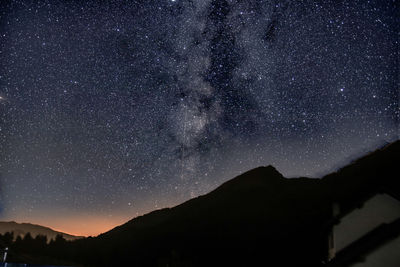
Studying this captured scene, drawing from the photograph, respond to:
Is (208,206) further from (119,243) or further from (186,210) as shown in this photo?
(119,243)

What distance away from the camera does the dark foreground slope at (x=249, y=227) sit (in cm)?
3747

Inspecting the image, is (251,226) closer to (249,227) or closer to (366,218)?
(249,227)

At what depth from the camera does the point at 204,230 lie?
54438mm

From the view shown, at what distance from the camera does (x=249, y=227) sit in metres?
51.6

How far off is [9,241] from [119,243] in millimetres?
22107

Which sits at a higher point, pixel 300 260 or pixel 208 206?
pixel 208 206

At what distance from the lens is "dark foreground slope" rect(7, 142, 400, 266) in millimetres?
37469

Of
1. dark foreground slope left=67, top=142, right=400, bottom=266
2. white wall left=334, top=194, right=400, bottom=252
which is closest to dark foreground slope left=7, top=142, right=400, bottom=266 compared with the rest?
dark foreground slope left=67, top=142, right=400, bottom=266

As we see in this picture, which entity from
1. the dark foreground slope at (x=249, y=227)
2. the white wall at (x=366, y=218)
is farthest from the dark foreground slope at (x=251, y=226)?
the white wall at (x=366, y=218)

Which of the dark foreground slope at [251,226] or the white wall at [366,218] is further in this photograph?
the dark foreground slope at [251,226]

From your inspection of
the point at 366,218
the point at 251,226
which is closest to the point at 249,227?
the point at 251,226

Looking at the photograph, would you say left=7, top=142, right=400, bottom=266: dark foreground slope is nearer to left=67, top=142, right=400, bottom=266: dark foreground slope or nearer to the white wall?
left=67, top=142, right=400, bottom=266: dark foreground slope

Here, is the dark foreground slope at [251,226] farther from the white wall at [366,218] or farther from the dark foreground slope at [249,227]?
the white wall at [366,218]

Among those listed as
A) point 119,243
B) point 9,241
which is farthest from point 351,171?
point 9,241
